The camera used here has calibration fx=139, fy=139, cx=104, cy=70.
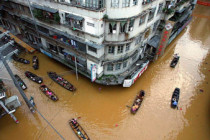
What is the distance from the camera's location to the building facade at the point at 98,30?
706 inches

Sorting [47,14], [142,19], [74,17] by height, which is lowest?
[142,19]

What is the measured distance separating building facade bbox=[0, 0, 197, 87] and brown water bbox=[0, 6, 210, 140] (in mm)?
2603

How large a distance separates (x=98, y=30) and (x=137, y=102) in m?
12.7

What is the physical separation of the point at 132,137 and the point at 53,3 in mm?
22219

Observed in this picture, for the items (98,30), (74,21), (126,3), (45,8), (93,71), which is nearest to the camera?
(126,3)

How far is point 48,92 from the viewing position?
23.4 m

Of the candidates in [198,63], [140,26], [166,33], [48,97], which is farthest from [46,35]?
[198,63]

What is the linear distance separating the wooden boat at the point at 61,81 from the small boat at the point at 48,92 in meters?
2.06

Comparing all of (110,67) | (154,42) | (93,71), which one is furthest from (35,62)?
(154,42)

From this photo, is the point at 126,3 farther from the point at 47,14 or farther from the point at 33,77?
the point at 33,77

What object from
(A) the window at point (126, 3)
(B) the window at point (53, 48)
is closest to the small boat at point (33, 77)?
(B) the window at point (53, 48)

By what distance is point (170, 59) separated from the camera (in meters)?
32.0

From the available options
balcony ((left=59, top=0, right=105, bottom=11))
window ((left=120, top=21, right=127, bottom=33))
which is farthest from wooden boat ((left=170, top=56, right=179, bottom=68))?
balcony ((left=59, top=0, right=105, bottom=11))

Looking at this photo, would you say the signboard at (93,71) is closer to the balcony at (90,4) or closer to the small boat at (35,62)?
the balcony at (90,4)
